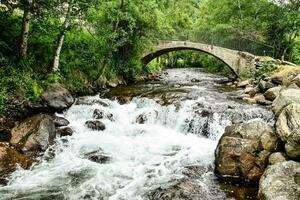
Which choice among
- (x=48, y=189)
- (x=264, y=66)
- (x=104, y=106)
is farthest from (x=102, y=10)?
(x=48, y=189)

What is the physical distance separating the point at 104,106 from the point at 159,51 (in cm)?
1479

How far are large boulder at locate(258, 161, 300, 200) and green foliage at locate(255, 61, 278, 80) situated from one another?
1546cm

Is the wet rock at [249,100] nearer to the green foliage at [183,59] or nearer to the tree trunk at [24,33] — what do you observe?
the tree trunk at [24,33]

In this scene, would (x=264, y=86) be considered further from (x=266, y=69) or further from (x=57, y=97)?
(x=57, y=97)

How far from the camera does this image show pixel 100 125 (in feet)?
54.4

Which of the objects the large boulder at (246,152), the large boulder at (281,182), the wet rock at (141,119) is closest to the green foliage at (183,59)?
the wet rock at (141,119)

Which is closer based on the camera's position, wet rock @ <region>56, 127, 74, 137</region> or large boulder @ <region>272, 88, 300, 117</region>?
large boulder @ <region>272, 88, 300, 117</region>

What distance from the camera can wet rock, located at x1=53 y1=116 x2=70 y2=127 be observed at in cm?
1584

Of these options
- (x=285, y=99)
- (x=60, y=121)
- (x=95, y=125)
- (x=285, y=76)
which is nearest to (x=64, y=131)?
(x=60, y=121)

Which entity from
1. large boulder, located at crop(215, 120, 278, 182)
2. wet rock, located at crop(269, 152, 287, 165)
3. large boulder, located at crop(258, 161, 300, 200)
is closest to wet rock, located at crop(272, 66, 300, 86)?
large boulder, located at crop(215, 120, 278, 182)

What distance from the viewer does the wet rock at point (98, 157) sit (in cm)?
1316

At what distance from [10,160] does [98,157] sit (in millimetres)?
3170

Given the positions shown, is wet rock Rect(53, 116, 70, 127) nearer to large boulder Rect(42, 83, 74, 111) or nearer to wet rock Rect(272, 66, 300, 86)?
large boulder Rect(42, 83, 74, 111)

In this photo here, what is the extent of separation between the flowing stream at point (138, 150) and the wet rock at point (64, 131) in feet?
1.10
